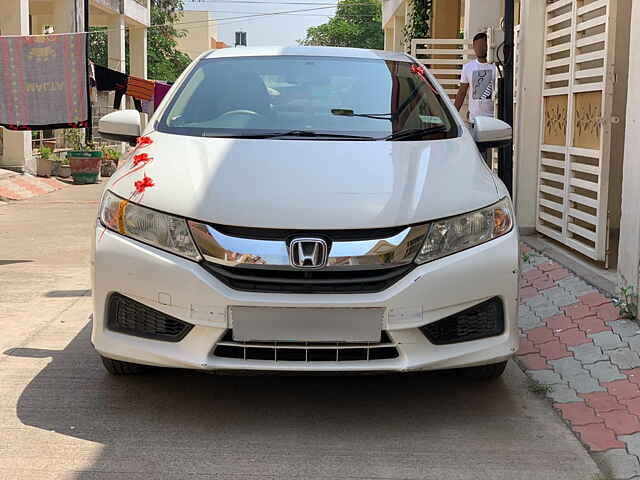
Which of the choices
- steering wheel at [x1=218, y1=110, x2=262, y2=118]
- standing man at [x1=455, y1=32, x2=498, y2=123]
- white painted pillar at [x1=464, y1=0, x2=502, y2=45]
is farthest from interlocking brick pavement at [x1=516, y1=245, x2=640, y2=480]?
white painted pillar at [x1=464, y1=0, x2=502, y2=45]

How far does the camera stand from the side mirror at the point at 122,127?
197 inches

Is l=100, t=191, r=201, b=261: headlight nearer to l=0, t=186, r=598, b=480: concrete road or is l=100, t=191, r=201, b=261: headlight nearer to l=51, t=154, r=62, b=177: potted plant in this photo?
l=0, t=186, r=598, b=480: concrete road

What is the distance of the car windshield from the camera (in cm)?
468

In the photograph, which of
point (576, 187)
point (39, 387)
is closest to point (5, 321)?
point (39, 387)

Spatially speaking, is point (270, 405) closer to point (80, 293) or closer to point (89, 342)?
point (89, 342)

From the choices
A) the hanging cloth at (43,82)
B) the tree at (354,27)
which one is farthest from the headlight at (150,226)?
the tree at (354,27)

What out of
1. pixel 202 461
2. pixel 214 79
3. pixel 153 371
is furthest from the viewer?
pixel 214 79

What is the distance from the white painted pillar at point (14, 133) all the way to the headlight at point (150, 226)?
49.0 ft

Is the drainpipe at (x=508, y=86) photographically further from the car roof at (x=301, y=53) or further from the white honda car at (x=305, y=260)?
the white honda car at (x=305, y=260)

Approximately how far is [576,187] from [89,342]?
4086 millimetres

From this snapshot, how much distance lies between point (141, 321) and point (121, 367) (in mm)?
653

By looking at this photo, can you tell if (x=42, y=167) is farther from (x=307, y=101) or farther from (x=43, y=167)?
(x=307, y=101)

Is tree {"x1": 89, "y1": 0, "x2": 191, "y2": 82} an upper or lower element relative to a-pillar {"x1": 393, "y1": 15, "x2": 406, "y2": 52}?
upper

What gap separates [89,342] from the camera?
17.6 ft
